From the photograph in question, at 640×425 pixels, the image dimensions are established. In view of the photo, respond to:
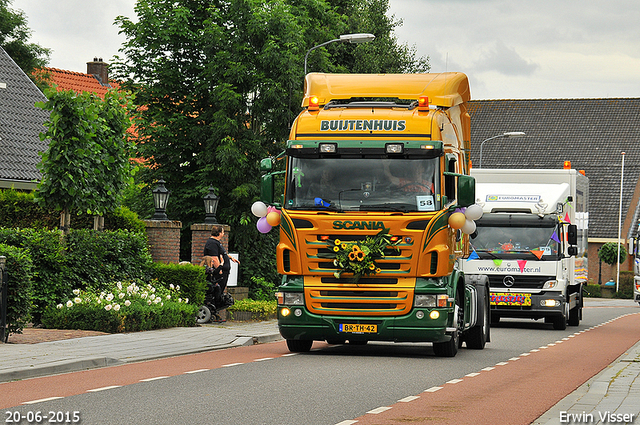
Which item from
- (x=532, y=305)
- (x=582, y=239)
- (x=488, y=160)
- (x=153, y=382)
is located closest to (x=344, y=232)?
(x=153, y=382)

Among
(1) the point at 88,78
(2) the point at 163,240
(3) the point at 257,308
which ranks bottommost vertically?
(3) the point at 257,308

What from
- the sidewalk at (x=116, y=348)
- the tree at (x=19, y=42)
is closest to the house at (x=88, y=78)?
the tree at (x=19, y=42)

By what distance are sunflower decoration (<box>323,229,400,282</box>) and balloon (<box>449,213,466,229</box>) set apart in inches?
40.6

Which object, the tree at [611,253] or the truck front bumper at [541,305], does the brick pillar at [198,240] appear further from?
the tree at [611,253]

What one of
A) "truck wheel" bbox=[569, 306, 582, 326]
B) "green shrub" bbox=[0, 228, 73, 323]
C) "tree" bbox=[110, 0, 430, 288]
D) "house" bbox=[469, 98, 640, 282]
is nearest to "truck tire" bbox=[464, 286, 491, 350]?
"green shrub" bbox=[0, 228, 73, 323]

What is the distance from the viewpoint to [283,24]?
30.5 m

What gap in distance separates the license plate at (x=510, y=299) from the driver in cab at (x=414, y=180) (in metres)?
10.1

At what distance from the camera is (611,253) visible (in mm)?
59062

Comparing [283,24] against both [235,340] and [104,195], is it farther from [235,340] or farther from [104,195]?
[235,340]

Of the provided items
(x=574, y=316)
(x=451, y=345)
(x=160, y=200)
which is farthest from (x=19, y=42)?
(x=451, y=345)

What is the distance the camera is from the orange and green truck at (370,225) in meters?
13.7

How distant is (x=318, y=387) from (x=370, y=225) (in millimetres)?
3377

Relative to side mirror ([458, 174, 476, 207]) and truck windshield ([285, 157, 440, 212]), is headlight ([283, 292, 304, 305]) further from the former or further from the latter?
side mirror ([458, 174, 476, 207])

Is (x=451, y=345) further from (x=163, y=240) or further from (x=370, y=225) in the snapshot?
(x=163, y=240)
